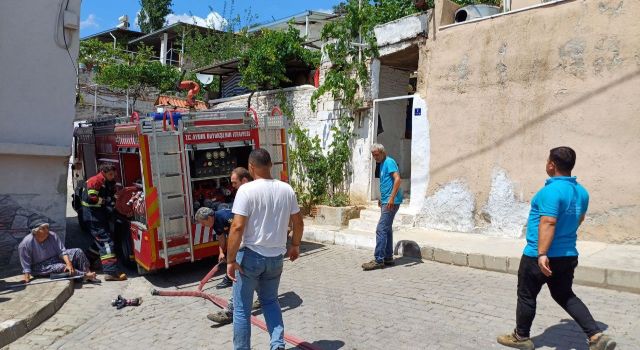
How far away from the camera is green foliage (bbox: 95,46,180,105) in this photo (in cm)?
2178

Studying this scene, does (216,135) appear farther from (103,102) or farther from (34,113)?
(103,102)

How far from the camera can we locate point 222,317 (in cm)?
523

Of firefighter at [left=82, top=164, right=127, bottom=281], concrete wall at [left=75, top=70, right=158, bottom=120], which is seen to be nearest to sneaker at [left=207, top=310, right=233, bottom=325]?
firefighter at [left=82, top=164, right=127, bottom=281]

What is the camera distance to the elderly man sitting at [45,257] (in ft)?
22.6

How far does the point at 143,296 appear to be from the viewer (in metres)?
6.67

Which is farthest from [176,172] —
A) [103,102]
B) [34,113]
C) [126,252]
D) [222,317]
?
[103,102]

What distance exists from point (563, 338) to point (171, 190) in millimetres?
4914

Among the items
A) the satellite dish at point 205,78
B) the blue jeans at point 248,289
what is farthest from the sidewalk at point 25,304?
the satellite dish at point 205,78

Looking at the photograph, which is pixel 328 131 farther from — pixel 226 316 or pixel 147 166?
pixel 226 316

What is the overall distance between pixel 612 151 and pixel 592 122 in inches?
19.4

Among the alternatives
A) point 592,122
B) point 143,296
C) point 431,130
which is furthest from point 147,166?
point 592,122

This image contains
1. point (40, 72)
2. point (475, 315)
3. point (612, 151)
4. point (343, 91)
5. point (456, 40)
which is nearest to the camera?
point (475, 315)

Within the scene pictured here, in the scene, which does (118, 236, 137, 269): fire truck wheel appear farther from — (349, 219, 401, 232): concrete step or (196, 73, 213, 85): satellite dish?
(196, 73, 213, 85): satellite dish

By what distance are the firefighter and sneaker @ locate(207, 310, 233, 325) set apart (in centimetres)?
284
